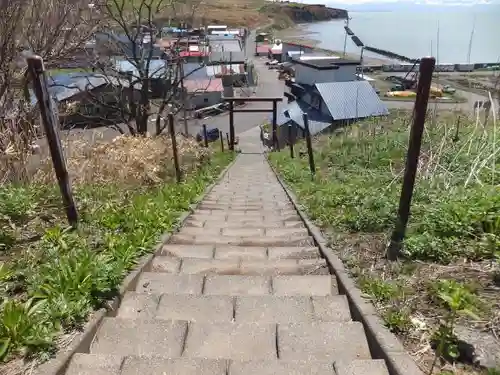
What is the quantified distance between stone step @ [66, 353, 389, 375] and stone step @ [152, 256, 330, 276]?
4.21 ft

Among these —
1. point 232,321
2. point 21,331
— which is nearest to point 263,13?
point 232,321

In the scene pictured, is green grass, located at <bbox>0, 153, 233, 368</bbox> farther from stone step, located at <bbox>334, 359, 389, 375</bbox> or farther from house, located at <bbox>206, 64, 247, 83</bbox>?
house, located at <bbox>206, 64, 247, 83</bbox>

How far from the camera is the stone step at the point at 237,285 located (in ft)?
9.95

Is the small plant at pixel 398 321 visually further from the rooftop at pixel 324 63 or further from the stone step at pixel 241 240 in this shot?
the rooftop at pixel 324 63

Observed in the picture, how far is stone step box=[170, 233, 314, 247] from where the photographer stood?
423 cm

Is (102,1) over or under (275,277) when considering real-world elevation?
over

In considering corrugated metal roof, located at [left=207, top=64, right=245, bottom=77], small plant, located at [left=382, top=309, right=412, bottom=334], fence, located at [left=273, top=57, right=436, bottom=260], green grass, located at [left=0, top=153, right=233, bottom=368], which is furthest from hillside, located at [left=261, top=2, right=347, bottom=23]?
small plant, located at [left=382, top=309, right=412, bottom=334]

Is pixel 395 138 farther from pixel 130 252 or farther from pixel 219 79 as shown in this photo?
pixel 219 79

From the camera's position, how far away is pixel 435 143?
681 centimetres

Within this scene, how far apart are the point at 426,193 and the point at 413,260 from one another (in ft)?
5.22

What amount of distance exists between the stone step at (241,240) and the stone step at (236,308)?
1.40 m

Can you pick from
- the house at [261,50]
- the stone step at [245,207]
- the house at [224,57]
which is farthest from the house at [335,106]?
the house at [261,50]

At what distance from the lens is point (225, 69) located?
4466 centimetres

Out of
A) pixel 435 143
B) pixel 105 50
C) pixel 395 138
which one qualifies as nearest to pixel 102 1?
pixel 105 50
